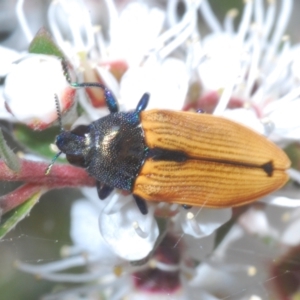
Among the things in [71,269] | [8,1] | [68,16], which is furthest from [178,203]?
[8,1]

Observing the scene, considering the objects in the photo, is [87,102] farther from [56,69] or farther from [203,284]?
[203,284]

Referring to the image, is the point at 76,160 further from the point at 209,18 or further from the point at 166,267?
the point at 209,18

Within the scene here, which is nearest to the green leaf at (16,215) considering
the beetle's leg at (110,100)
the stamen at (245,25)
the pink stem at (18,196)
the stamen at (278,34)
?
the pink stem at (18,196)

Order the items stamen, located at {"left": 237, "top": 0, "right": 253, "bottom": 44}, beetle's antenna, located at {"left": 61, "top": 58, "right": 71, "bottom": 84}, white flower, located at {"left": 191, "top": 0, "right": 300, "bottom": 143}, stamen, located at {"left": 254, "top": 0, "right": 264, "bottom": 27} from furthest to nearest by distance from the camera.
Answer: stamen, located at {"left": 254, "top": 0, "right": 264, "bottom": 27} → stamen, located at {"left": 237, "top": 0, "right": 253, "bottom": 44} → white flower, located at {"left": 191, "top": 0, "right": 300, "bottom": 143} → beetle's antenna, located at {"left": 61, "top": 58, "right": 71, "bottom": 84}

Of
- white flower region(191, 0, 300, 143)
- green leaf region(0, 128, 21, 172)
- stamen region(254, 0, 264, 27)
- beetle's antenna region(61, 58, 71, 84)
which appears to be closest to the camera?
green leaf region(0, 128, 21, 172)

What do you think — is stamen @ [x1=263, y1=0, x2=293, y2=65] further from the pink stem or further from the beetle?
the pink stem

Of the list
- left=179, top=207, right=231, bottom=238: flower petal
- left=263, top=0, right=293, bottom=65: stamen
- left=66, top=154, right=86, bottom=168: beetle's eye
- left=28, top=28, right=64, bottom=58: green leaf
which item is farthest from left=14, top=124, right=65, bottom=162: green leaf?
left=263, top=0, right=293, bottom=65: stamen
